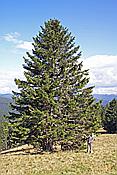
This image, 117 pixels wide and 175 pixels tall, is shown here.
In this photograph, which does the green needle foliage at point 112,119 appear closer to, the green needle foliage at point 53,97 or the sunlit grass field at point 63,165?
the green needle foliage at point 53,97

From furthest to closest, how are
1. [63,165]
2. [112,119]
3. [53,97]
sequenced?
[112,119]
[53,97]
[63,165]

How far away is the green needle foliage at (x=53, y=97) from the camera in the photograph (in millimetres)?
33250

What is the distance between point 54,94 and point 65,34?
691 centimetres

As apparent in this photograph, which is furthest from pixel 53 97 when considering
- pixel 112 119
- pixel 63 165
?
pixel 112 119

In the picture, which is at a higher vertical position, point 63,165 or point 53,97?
point 53,97

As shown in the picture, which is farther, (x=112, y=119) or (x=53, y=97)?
(x=112, y=119)

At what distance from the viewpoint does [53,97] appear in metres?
33.9

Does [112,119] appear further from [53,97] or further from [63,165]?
[63,165]

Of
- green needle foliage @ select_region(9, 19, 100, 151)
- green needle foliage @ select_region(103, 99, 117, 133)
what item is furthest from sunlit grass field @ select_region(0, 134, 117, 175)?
green needle foliage @ select_region(103, 99, 117, 133)

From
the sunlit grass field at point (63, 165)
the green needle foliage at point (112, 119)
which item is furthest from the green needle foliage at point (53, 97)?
the green needle foliage at point (112, 119)

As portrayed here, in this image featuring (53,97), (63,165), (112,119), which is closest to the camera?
(63,165)

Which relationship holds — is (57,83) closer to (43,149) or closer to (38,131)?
(38,131)

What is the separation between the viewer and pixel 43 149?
115ft

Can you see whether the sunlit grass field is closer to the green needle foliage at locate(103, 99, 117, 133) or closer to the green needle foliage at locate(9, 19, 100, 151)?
the green needle foliage at locate(9, 19, 100, 151)
